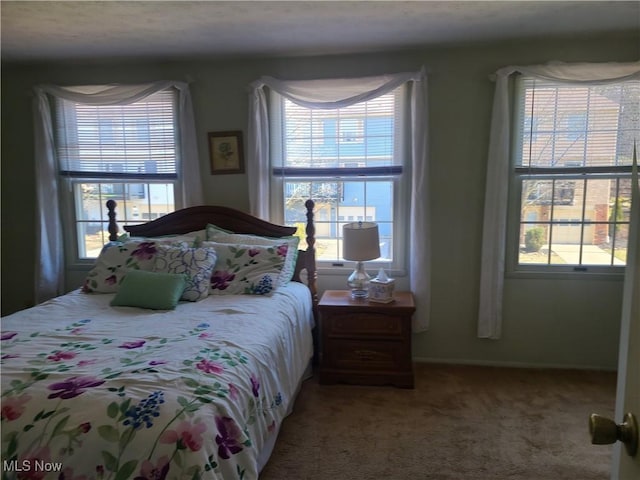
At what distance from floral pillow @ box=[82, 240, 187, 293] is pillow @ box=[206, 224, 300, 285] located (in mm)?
424

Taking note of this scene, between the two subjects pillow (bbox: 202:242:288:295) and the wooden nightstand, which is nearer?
pillow (bbox: 202:242:288:295)

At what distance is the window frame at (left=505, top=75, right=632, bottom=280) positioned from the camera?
9.99 feet

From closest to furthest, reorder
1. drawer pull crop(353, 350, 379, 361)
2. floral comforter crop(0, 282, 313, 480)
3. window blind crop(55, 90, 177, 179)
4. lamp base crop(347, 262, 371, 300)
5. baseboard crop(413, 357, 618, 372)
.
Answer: floral comforter crop(0, 282, 313, 480)
drawer pull crop(353, 350, 379, 361)
lamp base crop(347, 262, 371, 300)
baseboard crop(413, 357, 618, 372)
window blind crop(55, 90, 177, 179)

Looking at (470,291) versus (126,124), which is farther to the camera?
(126,124)

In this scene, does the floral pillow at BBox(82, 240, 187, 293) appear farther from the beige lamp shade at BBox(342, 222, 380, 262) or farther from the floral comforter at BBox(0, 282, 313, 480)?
the beige lamp shade at BBox(342, 222, 380, 262)

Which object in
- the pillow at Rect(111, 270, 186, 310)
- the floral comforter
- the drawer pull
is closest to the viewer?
the floral comforter

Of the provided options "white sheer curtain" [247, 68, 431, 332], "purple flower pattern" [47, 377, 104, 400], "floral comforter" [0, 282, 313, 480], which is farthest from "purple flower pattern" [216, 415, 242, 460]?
"white sheer curtain" [247, 68, 431, 332]

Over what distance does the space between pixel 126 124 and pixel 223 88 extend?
87 cm

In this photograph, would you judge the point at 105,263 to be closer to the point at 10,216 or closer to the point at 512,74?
the point at 10,216

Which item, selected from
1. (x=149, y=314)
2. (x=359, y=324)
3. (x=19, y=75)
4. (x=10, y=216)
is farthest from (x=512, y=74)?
(x=10, y=216)

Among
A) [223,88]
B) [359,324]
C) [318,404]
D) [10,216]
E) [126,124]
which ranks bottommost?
[318,404]

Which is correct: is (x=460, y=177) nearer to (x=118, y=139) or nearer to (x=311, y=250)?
(x=311, y=250)

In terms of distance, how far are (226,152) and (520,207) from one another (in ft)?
7.27

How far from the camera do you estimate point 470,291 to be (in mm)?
3268
